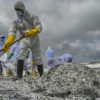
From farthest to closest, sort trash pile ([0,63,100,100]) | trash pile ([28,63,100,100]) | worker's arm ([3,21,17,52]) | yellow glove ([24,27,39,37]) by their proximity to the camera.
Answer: worker's arm ([3,21,17,52])
yellow glove ([24,27,39,37])
trash pile ([28,63,100,100])
trash pile ([0,63,100,100])

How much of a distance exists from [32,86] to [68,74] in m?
1.16

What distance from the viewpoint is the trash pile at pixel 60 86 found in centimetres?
823

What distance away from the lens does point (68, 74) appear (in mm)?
9977

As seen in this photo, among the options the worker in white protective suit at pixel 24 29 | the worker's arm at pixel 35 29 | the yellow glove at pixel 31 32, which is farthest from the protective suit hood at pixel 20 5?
the yellow glove at pixel 31 32

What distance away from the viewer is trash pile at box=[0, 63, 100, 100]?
27.0 ft

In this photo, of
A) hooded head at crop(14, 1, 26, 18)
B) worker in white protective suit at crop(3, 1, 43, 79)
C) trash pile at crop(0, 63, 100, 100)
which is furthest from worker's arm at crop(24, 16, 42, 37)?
trash pile at crop(0, 63, 100, 100)

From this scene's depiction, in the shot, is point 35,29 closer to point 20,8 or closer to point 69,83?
point 20,8

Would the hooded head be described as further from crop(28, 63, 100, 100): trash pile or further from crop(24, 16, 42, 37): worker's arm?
crop(28, 63, 100, 100): trash pile

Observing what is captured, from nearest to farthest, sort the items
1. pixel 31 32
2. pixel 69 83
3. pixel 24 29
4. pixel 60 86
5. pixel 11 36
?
pixel 60 86, pixel 69 83, pixel 31 32, pixel 24 29, pixel 11 36

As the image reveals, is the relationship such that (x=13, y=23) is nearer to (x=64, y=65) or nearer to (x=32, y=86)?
(x=64, y=65)

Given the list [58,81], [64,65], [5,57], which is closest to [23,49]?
[64,65]

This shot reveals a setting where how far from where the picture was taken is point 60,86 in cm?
909

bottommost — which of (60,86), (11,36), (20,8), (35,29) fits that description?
(60,86)

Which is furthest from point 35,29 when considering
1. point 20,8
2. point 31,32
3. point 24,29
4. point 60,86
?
point 60,86
